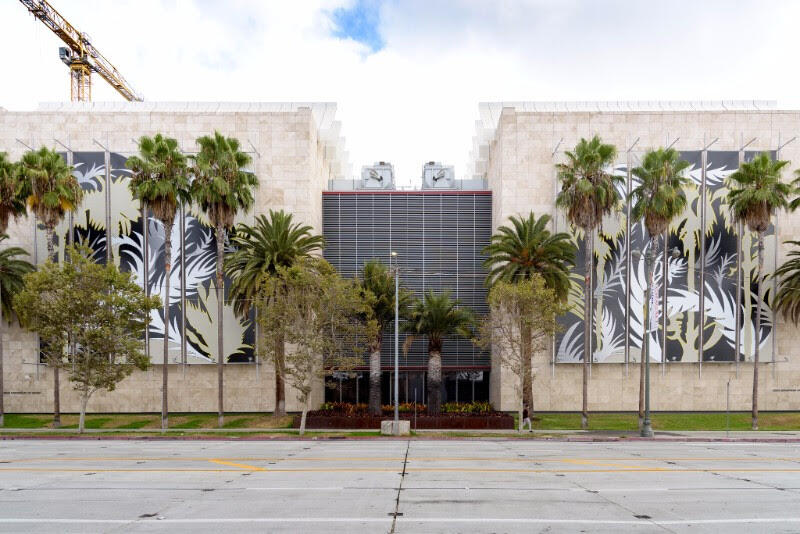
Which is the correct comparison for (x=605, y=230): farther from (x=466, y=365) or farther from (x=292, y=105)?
(x=292, y=105)

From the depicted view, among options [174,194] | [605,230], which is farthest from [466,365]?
[174,194]

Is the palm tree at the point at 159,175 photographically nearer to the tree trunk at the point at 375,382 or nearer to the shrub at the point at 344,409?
the shrub at the point at 344,409

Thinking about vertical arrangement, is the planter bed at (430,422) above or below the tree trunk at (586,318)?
below

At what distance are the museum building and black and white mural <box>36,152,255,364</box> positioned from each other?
3.8 inches

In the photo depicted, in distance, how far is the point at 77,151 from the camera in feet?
138

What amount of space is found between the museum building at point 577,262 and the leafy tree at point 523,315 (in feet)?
19.5

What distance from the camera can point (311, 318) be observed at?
34969 millimetres

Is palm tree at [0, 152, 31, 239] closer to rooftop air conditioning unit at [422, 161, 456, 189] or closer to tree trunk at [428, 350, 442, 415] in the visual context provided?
tree trunk at [428, 350, 442, 415]

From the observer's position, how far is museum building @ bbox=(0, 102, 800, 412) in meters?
41.2

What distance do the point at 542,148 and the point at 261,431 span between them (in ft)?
89.3

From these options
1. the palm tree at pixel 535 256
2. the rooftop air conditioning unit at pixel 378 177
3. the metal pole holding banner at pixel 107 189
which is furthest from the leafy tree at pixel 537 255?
the metal pole holding banner at pixel 107 189

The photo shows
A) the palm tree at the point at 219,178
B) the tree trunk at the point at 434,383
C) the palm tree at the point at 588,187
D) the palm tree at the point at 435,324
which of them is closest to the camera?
the palm tree at the point at 219,178

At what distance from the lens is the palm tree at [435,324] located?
3925cm

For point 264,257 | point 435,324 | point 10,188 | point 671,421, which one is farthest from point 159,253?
point 671,421
